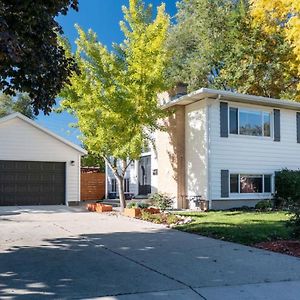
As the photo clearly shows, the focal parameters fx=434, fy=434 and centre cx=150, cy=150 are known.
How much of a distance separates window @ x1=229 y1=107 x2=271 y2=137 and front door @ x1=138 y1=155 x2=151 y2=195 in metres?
5.90

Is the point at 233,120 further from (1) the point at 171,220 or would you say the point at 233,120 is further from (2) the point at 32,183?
(2) the point at 32,183

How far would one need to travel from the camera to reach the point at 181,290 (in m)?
6.04

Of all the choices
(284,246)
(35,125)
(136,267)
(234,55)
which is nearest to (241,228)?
(284,246)

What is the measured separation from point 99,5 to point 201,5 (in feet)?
30.9

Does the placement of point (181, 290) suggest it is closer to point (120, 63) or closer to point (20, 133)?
point (120, 63)

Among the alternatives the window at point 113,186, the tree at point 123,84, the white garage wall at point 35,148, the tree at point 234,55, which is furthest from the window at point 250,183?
the window at point 113,186

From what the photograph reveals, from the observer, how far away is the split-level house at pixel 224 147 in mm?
18938

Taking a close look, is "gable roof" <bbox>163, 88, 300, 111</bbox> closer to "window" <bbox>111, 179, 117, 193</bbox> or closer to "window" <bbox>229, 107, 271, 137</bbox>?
"window" <bbox>229, 107, 271, 137</bbox>

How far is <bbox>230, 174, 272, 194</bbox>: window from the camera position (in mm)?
19625

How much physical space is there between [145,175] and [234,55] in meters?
9.65

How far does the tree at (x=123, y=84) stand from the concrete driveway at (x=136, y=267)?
6.14 meters

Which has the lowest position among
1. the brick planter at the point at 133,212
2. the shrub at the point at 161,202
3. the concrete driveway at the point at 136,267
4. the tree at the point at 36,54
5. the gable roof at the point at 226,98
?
the concrete driveway at the point at 136,267

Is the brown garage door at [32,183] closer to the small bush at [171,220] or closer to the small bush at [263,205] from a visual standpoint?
the small bush at [171,220]

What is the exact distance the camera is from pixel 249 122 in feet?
66.2
